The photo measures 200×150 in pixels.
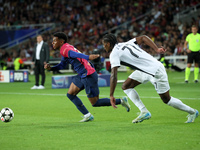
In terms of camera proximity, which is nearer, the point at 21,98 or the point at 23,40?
the point at 21,98

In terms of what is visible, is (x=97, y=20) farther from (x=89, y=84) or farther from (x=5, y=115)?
(x=5, y=115)

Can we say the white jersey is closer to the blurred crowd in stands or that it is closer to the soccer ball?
the soccer ball

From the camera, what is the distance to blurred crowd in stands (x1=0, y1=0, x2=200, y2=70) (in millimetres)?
33438

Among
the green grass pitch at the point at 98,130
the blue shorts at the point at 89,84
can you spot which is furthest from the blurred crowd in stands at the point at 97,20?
the blue shorts at the point at 89,84

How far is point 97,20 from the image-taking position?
39.2m

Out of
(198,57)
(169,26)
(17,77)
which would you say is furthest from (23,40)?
(198,57)

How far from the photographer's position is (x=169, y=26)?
33156mm

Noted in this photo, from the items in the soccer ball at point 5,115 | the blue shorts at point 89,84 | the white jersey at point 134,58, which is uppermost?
the white jersey at point 134,58

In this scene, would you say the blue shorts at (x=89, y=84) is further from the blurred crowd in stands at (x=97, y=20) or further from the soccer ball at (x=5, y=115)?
the blurred crowd in stands at (x=97, y=20)

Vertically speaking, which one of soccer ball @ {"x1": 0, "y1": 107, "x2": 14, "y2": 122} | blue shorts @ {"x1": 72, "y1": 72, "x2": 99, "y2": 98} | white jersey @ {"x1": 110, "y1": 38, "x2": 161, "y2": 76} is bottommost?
soccer ball @ {"x1": 0, "y1": 107, "x2": 14, "y2": 122}

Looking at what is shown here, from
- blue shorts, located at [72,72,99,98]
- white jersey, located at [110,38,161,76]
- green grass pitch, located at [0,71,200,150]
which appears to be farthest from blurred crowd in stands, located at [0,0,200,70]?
white jersey, located at [110,38,161,76]

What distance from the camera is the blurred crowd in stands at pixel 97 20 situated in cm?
3344

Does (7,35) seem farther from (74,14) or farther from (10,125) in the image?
(10,125)

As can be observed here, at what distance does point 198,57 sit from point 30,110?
10.5 metres
